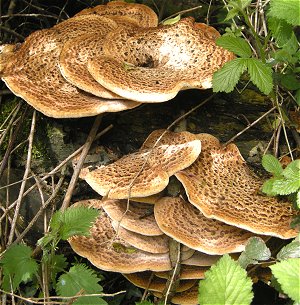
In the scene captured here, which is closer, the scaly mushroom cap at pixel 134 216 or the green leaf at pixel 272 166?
the green leaf at pixel 272 166

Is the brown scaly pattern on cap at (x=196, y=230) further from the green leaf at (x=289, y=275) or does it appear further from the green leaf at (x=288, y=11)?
the green leaf at (x=288, y=11)

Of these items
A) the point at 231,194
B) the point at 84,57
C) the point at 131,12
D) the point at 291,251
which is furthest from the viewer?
the point at 131,12

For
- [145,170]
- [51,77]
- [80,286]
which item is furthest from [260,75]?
[80,286]

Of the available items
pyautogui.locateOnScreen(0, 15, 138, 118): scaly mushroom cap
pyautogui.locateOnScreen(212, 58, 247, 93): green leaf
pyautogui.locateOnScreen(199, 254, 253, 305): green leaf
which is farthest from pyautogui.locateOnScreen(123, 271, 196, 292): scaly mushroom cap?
pyautogui.locateOnScreen(212, 58, 247, 93): green leaf

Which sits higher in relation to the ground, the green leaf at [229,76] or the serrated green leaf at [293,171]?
the green leaf at [229,76]

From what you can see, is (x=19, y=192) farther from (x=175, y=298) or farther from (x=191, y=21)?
(x=191, y=21)

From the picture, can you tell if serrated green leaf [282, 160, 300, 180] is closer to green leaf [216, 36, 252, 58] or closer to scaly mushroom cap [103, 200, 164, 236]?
green leaf [216, 36, 252, 58]

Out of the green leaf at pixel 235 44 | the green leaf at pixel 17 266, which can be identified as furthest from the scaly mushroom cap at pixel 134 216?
the green leaf at pixel 235 44

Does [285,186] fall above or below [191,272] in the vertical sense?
above

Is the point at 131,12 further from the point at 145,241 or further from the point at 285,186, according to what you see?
the point at 285,186
